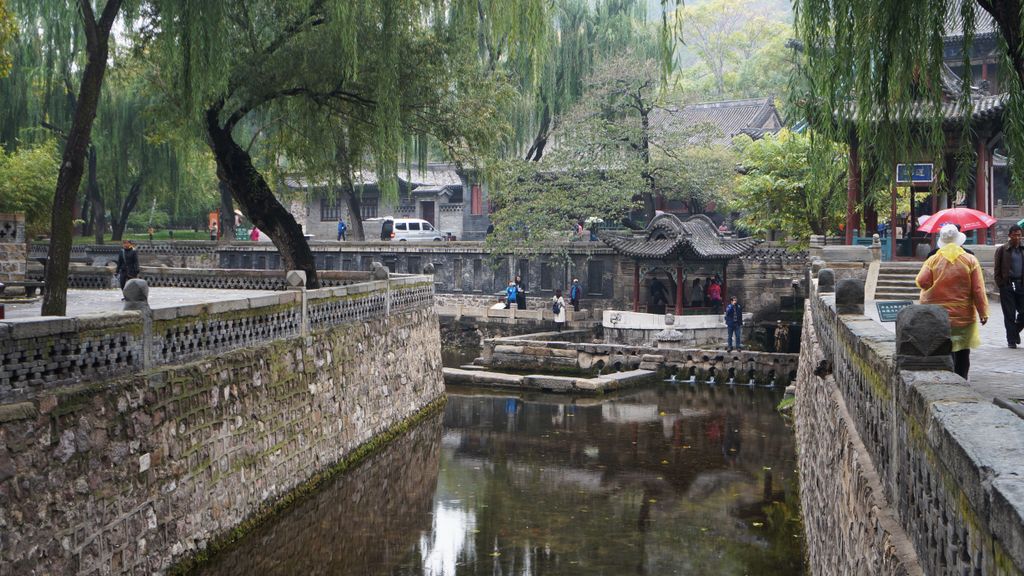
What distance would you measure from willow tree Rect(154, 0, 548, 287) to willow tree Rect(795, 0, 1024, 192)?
6.25m

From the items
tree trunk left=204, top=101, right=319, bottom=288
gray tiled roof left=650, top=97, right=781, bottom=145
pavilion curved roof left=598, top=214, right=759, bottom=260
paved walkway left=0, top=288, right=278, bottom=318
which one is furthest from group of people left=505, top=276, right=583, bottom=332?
tree trunk left=204, top=101, right=319, bottom=288

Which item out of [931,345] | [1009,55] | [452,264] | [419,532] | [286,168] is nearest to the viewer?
[931,345]

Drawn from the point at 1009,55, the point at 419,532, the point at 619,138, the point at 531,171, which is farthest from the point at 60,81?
the point at 1009,55

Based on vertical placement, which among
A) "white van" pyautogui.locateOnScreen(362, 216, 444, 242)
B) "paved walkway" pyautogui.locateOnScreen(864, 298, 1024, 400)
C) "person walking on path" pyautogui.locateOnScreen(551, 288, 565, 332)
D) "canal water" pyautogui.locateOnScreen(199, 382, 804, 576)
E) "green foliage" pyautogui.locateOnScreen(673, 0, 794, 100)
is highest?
"green foliage" pyautogui.locateOnScreen(673, 0, 794, 100)

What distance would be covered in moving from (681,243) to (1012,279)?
752 inches

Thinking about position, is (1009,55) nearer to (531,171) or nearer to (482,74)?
(482,74)

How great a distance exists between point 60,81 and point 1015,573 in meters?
30.0

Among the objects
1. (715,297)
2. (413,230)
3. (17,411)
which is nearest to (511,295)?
(715,297)

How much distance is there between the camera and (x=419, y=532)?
36.8 feet

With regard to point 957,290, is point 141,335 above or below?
below

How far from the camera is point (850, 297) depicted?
8625 mm

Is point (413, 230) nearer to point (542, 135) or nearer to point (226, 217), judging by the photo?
point (226, 217)

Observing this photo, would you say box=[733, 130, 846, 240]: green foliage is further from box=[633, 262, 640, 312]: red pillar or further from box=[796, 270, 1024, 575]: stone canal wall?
box=[796, 270, 1024, 575]: stone canal wall

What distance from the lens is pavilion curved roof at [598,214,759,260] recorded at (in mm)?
29547
